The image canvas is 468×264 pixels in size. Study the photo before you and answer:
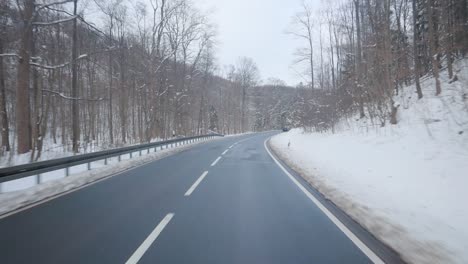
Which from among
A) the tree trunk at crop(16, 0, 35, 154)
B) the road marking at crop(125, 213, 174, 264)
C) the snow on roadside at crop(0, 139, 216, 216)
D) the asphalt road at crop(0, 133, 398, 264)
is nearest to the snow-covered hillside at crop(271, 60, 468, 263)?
the asphalt road at crop(0, 133, 398, 264)

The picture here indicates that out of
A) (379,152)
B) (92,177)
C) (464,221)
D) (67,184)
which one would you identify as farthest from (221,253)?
(379,152)

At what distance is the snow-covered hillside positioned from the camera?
15.7 feet

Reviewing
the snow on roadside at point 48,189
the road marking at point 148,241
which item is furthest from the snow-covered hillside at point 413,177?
the snow on roadside at point 48,189

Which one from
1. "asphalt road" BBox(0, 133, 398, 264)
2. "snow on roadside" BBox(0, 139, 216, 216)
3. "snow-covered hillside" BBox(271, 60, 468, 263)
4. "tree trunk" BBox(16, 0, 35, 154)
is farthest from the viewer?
"tree trunk" BBox(16, 0, 35, 154)

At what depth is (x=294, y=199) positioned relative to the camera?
7660 millimetres

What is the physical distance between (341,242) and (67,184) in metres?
8.15

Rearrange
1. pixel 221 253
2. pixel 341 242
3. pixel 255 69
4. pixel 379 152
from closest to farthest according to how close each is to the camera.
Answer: pixel 221 253 < pixel 341 242 < pixel 379 152 < pixel 255 69

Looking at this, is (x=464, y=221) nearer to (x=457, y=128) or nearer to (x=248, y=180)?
(x=248, y=180)

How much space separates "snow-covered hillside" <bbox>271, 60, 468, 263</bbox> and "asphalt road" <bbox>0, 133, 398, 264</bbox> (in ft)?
2.75

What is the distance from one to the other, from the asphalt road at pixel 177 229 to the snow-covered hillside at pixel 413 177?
33.0 inches

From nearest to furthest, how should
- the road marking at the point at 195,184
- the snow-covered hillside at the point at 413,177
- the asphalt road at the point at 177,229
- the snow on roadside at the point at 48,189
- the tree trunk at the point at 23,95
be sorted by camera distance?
the asphalt road at the point at 177,229, the snow-covered hillside at the point at 413,177, the snow on roadside at the point at 48,189, the road marking at the point at 195,184, the tree trunk at the point at 23,95

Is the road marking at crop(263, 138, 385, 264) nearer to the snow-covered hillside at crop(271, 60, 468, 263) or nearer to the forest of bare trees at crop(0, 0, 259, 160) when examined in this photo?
the snow-covered hillside at crop(271, 60, 468, 263)

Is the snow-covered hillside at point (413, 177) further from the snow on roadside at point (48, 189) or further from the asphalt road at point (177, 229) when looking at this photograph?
the snow on roadside at point (48, 189)

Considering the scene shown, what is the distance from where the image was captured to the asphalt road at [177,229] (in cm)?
427
